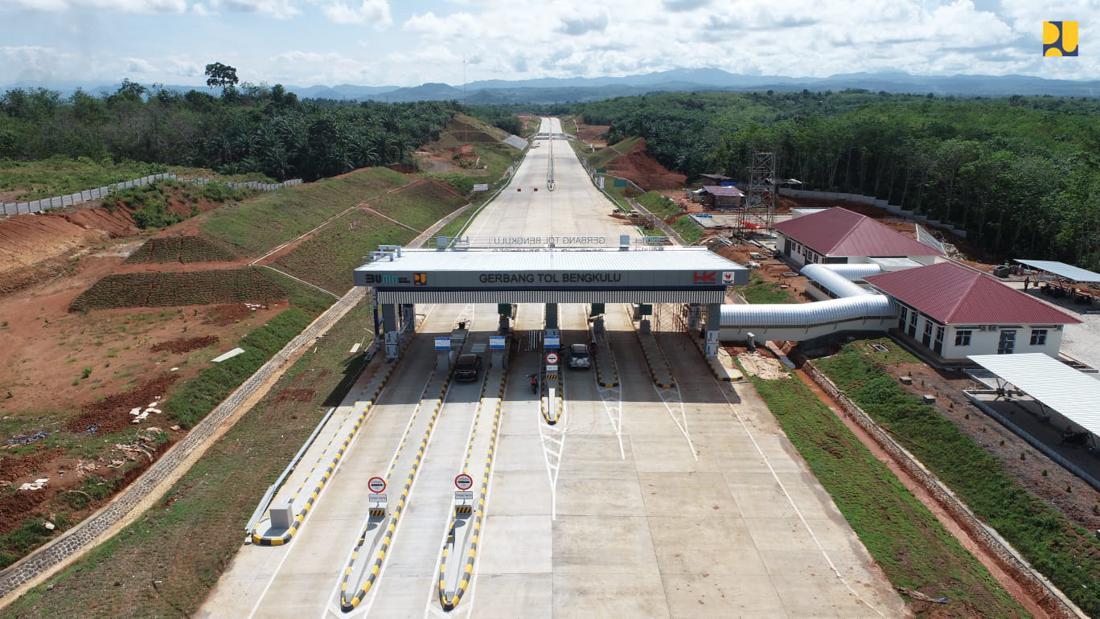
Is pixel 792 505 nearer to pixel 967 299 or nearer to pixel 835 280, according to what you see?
pixel 967 299

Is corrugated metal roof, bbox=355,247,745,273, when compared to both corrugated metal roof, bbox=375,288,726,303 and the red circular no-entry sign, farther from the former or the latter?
the red circular no-entry sign

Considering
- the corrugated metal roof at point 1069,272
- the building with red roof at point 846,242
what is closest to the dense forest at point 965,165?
the corrugated metal roof at point 1069,272

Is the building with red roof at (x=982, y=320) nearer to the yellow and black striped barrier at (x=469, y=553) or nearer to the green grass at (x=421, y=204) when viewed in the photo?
the yellow and black striped barrier at (x=469, y=553)

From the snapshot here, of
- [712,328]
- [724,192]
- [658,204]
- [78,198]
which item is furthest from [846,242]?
[78,198]

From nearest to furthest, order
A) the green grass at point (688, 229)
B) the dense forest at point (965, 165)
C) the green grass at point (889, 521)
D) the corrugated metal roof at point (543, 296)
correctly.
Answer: the green grass at point (889, 521)
the corrugated metal roof at point (543, 296)
the dense forest at point (965, 165)
the green grass at point (688, 229)

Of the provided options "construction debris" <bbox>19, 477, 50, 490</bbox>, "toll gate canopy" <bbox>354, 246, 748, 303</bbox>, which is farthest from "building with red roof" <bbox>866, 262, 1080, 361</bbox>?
"construction debris" <bbox>19, 477, 50, 490</bbox>

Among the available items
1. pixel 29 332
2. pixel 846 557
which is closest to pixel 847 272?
pixel 846 557

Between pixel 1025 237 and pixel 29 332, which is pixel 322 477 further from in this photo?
pixel 1025 237
